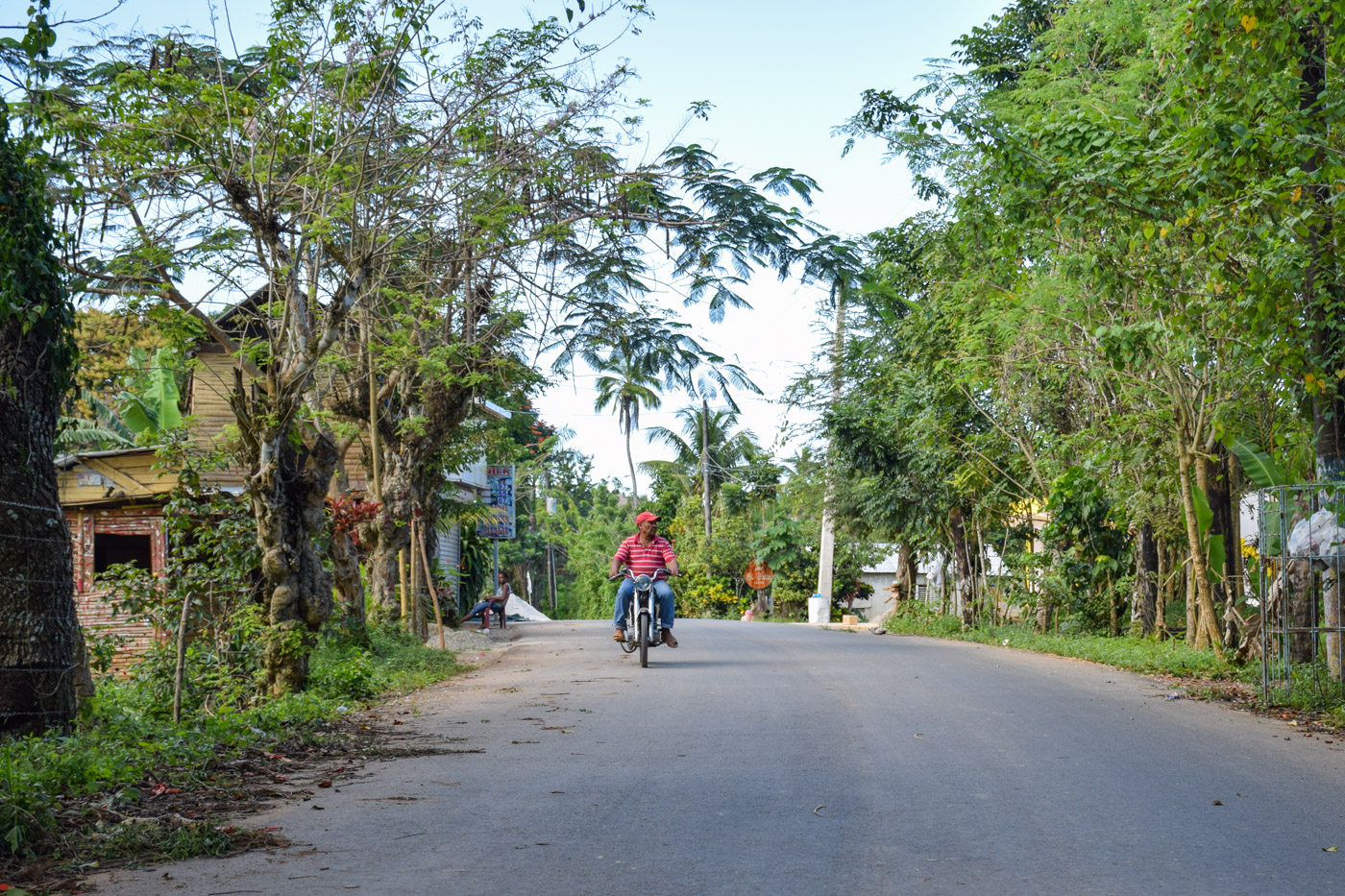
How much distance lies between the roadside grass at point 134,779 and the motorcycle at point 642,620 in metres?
4.25

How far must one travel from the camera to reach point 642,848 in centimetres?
533

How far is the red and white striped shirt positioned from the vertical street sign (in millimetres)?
19138

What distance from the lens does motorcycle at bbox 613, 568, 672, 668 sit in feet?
48.2

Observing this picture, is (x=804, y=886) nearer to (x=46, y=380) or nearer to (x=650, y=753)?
(x=650, y=753)

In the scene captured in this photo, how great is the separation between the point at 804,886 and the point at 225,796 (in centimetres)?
345

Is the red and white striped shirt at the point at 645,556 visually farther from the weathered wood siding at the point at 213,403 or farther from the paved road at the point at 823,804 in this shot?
the weathered wood siding at the point at 213,403

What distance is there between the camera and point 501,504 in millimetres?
35125

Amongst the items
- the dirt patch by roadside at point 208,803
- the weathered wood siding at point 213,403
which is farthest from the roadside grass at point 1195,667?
the weathered wood siding at point 213,403

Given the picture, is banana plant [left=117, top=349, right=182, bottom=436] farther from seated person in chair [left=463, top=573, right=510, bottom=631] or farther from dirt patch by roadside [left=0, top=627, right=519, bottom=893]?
dirt patch by roadside [left=0, top=627, right=519, bottom=893]

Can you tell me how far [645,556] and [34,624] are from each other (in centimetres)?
843

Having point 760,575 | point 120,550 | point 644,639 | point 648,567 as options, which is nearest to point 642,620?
point 644,639

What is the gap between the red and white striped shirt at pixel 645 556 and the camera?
50.6 feet

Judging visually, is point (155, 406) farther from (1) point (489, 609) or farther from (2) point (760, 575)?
(2) point (760, 575)

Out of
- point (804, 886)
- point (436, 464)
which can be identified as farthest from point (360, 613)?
point (804, 886)
